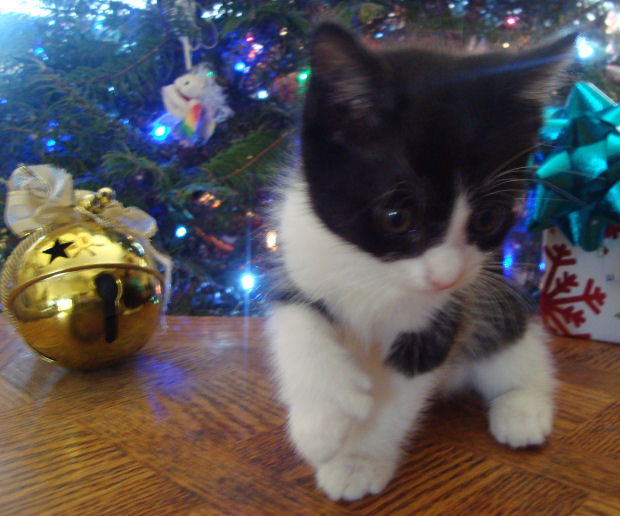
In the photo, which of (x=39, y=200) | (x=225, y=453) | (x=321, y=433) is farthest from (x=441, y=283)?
(x=39, y=200)

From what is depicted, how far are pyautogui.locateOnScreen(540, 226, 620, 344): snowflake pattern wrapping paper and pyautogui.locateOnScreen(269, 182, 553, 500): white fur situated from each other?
0.44 meters

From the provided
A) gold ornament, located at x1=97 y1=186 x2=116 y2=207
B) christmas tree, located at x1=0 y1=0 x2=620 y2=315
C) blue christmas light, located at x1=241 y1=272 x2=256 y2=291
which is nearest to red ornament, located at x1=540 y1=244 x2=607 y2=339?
christmas tree, located at x1=0 y1=0 x2=620 y2=315

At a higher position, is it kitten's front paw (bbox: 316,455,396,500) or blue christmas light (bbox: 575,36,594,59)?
blue christmas light (bbox: 575,36,594,59)

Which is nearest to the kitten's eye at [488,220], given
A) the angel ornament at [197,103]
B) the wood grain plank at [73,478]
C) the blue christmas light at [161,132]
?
the wood grain plank at [73,478]

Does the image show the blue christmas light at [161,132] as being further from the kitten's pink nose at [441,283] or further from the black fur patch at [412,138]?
the kitten's pink nose at [441,283]

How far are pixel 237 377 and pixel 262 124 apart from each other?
66 centimetres

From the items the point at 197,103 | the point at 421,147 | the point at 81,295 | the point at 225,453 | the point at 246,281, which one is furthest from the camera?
the point at 246,281

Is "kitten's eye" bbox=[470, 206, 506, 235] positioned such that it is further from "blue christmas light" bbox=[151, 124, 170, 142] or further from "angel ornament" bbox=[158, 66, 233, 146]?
"blue christmas light" bbox=[151, 124, 170, 142]

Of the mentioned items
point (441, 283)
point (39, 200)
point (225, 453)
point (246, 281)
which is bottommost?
point (246, 281)

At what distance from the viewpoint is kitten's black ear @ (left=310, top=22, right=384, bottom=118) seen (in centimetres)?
49

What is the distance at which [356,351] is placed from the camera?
614mm

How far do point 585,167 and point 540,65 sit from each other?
19.0 inches

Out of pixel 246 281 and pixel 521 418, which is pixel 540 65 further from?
pixel 246 281

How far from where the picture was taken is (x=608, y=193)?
37.1 inches
